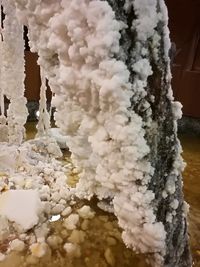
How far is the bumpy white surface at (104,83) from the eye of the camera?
124cm

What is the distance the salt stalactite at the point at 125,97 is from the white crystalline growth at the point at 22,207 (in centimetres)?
59

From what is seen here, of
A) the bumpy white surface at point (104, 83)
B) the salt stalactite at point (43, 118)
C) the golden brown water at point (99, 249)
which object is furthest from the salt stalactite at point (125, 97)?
the salt stalactite at point (43, 118)

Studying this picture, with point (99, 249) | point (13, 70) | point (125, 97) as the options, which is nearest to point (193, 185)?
point (99, 249)

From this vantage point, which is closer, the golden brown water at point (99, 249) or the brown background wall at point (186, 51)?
the golden brown water at point (99, 249)

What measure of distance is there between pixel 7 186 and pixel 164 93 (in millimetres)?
1384

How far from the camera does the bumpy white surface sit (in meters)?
1.24

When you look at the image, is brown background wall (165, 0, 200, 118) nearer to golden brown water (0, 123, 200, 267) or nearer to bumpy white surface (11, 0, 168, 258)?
golden brown water (0, 123, 200, 267)

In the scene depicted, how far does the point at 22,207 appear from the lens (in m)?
2.00

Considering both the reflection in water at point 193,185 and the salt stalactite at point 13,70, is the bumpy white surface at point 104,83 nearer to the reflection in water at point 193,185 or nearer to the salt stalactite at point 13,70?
the reflection in water at point 193,185

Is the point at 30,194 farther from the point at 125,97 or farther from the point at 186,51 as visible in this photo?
the point at 186,51

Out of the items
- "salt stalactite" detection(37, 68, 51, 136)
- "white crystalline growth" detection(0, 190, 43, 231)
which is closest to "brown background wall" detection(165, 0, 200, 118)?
"salt stalactite" detection(37, 68, 51, 136)

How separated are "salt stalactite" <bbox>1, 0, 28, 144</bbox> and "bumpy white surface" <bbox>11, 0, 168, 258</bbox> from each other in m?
1.35

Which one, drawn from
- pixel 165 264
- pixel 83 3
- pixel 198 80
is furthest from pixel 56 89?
pixel 198 80

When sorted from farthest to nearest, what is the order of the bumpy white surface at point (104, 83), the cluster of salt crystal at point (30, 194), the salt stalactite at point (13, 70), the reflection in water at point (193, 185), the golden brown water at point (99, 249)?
1. the salt stalactite at point (13, 70)
2. the reflection in water at point (193, 185)
3. the cluster of salt crystal at point (30, 194)
4. the golden brown water at point (99, 249)
5. the bumpy white surface at point (104, 83)
